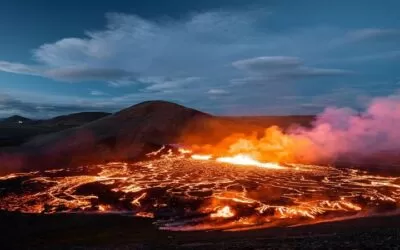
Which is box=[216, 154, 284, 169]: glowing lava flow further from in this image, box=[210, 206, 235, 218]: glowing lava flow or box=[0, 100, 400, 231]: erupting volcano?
box=[210, 206, 235, 218]: glowing lava flow

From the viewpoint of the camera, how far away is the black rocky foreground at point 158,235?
1931 centimetres

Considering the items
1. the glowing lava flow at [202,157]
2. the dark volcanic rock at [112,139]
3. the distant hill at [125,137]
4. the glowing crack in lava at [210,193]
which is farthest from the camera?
the distant hill at [125,137]

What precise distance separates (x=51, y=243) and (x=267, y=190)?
19.3m

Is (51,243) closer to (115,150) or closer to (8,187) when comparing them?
(8,187)

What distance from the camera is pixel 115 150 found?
204ft

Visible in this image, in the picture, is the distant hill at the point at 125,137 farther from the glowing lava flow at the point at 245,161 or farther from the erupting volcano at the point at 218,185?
the glowing lava flow at the point at 245,161

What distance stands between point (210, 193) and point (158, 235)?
11.8 meters

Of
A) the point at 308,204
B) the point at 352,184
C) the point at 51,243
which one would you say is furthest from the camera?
the point at 352,184

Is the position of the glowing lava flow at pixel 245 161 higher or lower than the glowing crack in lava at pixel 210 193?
higher

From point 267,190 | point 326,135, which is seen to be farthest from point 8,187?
point 326,135

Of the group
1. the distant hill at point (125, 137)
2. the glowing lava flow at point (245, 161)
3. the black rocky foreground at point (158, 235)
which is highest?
the distant hill at point (125, 137)

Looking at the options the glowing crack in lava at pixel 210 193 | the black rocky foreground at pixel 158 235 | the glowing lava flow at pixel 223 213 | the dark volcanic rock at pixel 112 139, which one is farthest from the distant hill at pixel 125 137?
the glowing lava flow at pixel 223 213

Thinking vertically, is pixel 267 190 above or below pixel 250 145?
below

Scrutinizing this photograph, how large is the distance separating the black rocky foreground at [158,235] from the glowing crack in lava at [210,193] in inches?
73.3
